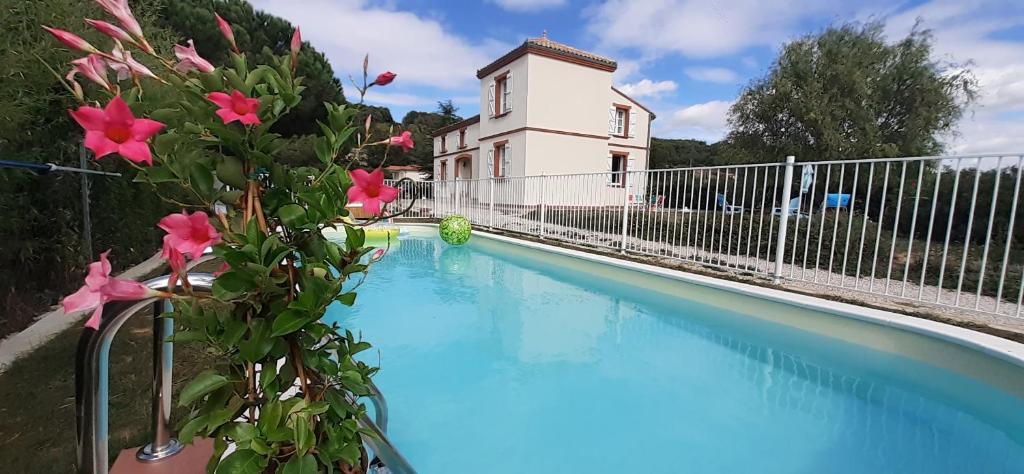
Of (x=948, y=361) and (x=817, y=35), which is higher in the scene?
(x=817, y=35)

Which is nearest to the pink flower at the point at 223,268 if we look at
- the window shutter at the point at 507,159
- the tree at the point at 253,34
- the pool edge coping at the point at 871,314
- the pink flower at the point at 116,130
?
the pink flower at the point at 116,130

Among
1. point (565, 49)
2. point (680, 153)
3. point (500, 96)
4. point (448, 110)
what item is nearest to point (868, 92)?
point (565, 49)

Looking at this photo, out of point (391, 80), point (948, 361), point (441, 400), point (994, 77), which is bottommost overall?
point (441, 400)

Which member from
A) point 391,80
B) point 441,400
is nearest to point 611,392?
point 441,400

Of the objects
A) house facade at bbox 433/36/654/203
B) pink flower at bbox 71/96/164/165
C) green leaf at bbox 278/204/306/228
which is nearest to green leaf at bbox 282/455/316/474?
green leaf at bbox 278/204/306/228

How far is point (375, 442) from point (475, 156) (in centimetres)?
2081

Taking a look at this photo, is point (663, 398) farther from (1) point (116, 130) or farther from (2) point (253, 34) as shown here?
(2) point (253, 34)

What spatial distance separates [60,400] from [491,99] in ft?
57.5

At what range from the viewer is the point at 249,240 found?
0.72m

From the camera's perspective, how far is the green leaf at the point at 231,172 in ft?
2.39

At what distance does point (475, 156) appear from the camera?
21.3 m

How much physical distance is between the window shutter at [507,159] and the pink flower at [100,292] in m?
17.1

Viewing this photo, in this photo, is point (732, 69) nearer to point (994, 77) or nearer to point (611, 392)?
point (994, 77)

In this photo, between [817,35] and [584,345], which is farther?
[817,35]
